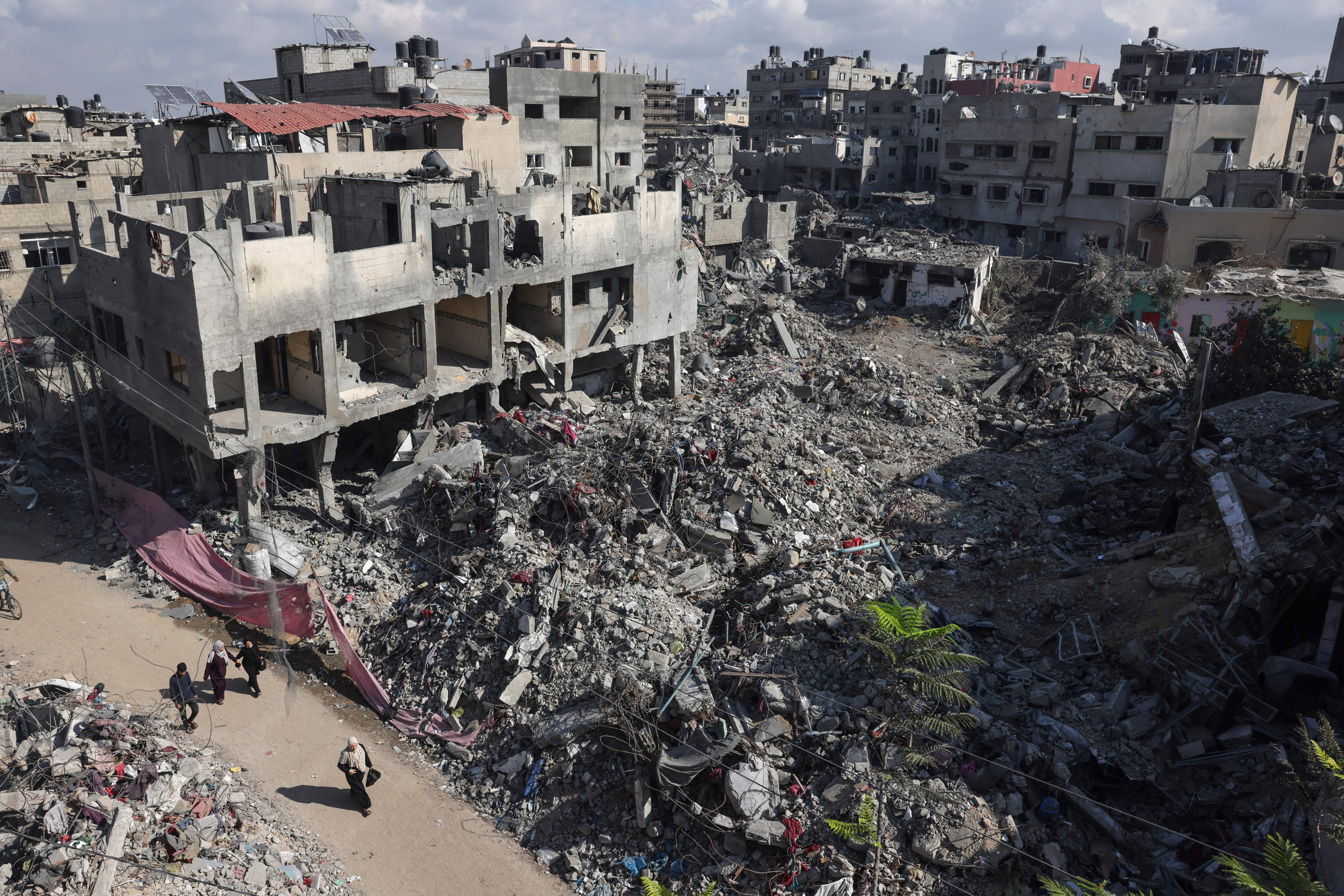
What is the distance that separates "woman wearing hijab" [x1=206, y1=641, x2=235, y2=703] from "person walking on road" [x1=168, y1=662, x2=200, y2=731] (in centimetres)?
39

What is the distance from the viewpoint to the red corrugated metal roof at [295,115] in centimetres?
2403

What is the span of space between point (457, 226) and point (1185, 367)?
21886mm

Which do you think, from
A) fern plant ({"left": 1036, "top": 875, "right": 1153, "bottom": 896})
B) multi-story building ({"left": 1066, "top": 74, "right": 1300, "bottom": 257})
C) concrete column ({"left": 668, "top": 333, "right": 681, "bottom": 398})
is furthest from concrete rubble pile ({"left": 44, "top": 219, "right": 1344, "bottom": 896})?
multi-story building ({"left": 1066, "top": 74, "right": 1300, "bottom": 257})

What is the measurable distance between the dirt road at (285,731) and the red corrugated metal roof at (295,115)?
1188 centimetres

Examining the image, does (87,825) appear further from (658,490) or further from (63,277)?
(63,277)

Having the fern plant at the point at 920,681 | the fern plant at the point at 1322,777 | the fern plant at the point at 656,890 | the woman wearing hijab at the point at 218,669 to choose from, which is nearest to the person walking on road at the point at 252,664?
the woman wearing hijab at the point at 218,669

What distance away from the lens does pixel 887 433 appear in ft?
77.8

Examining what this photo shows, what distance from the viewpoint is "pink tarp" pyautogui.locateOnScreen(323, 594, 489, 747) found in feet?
45.0

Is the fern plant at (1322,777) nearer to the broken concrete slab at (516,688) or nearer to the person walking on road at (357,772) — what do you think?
the broken concrete slab at (516,688)

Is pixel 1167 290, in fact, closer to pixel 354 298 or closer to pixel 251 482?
pixel 354 298

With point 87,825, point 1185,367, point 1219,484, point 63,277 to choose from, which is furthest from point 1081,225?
point 87,825

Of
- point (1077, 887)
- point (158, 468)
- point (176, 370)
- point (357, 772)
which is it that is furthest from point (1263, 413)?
point (158, 468)

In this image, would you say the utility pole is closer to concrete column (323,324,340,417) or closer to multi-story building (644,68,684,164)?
concrete column (323,324,340,417)

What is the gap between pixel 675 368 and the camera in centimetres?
2706
